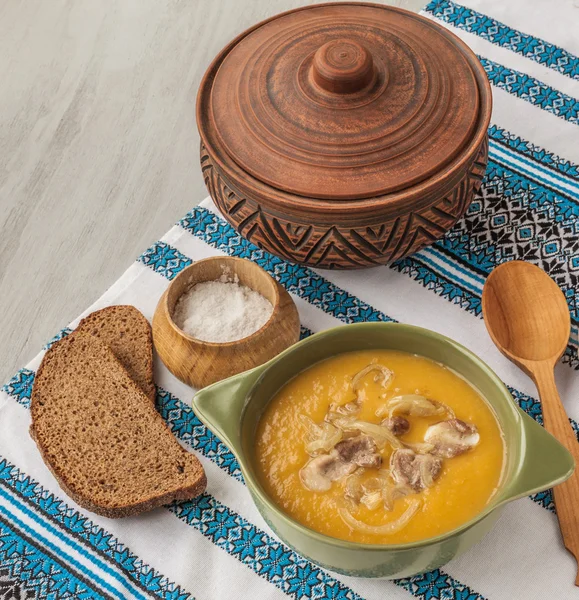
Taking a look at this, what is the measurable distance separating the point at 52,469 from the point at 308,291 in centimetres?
58

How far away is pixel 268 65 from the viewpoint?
148 centimetres

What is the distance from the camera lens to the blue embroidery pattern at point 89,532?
1.34 metres

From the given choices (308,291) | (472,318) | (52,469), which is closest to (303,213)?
(308,291)

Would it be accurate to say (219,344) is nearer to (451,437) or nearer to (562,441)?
(451,437)

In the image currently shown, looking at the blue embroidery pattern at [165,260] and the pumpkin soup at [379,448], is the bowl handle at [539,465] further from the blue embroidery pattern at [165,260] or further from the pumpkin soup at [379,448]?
the blue embroidery pattern at [165,260]

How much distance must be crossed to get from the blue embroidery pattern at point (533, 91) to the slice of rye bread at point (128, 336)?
99 cm

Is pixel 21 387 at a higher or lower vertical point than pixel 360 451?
lower

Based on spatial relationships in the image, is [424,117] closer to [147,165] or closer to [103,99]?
[147,165]

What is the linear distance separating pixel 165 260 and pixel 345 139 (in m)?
0.50

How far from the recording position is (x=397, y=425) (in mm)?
1252

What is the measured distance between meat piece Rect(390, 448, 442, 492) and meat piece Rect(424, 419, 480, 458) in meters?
0.02

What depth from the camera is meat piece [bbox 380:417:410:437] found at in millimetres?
1251

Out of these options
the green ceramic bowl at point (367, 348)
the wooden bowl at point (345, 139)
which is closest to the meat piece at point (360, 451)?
the green ceramic bowl at point (367, 348)

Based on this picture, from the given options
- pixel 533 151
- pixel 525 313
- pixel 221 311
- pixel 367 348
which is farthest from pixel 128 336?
pixel 533 151
